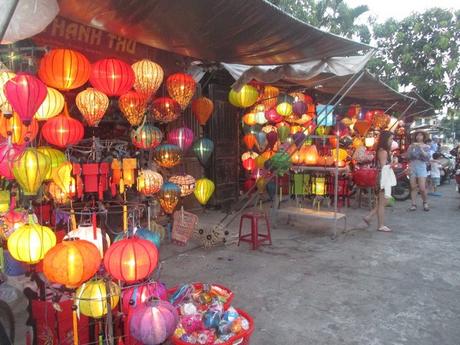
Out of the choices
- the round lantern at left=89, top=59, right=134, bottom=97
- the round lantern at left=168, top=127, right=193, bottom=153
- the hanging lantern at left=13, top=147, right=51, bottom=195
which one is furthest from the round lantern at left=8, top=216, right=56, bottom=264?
the round lantern at left=168, top=127, right=193, bottom=153

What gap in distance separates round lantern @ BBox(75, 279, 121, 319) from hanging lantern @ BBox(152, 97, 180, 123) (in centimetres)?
318

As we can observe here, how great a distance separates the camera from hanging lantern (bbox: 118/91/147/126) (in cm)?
486

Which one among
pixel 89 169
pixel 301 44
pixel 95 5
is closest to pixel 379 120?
pixel 301 44

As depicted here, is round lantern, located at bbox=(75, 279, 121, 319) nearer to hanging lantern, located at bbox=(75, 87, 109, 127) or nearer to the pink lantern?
the pink lantern

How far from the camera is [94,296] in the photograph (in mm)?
2748

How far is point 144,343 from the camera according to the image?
254 cm

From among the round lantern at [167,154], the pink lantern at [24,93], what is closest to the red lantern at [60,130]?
the pink lantern at [24,93]

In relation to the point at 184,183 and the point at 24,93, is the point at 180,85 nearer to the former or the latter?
the point at 184,183

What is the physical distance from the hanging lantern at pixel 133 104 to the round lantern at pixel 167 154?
787 millimetres

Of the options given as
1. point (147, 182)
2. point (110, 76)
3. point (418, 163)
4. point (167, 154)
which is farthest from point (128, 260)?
point (418, 163)

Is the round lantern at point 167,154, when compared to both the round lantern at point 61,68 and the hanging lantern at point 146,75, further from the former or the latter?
the round lantern at point 61,68

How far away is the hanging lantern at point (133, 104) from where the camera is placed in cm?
486

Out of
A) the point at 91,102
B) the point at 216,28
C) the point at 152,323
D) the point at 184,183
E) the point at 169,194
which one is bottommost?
the point at 152,323

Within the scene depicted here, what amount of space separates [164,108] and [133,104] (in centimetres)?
70
